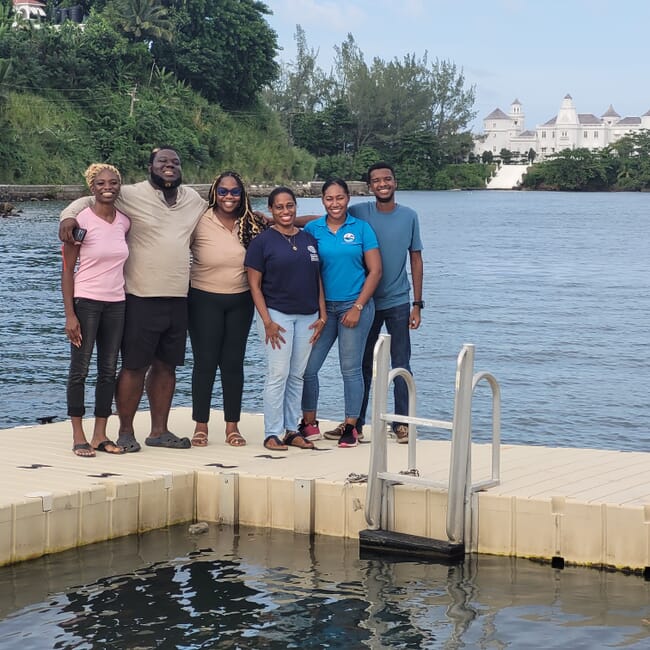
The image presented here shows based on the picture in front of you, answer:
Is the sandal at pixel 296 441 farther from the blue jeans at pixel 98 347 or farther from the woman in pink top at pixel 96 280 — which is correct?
the woman in pink top at pixel 96 280

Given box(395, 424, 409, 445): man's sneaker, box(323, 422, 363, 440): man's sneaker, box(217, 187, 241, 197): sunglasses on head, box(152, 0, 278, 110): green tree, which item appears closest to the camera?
box(217, 187, 241, 197): sunglasses on head

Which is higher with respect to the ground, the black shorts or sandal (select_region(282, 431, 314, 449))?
the black shorts

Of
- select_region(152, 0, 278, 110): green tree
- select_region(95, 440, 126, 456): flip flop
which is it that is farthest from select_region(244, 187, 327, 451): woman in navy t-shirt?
select_region(152, 0, 278, 110): green tree

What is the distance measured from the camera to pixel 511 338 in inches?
908

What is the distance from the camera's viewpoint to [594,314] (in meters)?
27.1

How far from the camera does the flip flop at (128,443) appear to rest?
861 cm

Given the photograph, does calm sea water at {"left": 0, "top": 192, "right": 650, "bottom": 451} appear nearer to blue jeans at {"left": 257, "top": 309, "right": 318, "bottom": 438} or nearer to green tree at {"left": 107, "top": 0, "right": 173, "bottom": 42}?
blue jeans at {"left": 257, "top": 309, "right": 318, "bottom": 438}

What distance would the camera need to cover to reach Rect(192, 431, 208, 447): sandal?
8867mm

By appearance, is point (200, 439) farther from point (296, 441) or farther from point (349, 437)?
point (349, 437)

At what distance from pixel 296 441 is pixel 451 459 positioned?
6.43 ft

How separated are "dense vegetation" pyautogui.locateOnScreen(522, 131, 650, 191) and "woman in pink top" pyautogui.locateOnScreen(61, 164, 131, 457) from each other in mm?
141365

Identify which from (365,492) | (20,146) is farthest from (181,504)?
(20,146)

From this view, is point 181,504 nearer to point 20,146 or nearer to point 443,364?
point 443,364

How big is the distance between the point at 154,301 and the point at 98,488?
1434 mm
